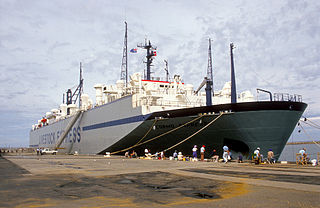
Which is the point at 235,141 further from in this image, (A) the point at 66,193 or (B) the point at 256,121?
(A) the point at 66,193

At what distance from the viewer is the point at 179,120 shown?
2412 centimetres

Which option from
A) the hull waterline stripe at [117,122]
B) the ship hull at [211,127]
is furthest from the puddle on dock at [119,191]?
the hull waterline stripe at [117,122]

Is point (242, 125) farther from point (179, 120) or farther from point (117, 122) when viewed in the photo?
point (117, 122)

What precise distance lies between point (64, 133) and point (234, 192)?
4188 centimetres

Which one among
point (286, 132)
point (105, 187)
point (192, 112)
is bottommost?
point (105, 187)

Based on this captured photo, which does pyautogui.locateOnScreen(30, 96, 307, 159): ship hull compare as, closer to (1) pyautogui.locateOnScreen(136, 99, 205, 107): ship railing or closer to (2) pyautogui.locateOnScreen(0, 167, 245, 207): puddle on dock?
(1) pyautogui.locateOnScreen(136, 99, 205, 107): ship railing

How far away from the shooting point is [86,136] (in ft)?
132

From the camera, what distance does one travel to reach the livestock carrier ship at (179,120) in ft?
70.5

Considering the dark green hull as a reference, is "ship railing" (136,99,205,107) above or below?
above

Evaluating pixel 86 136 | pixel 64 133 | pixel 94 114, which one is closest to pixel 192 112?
pixel 94 114

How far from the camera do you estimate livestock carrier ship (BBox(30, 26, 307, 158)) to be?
2148cm

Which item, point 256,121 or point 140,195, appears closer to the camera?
point 140,195

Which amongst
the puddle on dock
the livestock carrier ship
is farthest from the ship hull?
the puddle on dock

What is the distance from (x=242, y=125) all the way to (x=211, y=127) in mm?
2215
